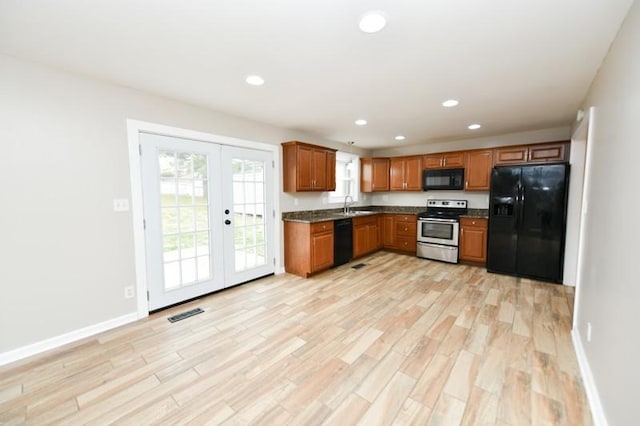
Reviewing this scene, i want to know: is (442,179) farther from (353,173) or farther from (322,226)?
(322,226)

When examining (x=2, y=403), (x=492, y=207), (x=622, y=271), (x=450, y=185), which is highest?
(x=450, y=185)

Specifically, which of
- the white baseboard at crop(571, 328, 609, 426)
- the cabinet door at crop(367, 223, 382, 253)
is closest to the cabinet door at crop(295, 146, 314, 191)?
the cabinet door at crop(367, 223, 382, 253)

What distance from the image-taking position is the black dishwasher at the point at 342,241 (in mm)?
4520

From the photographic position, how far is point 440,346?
7.39 ft

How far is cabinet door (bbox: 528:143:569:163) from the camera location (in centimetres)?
398

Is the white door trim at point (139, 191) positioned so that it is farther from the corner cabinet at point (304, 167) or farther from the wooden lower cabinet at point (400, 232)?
the wooden lower cabinet at point (400, 232)

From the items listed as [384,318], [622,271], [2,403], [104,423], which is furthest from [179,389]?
[622,271]

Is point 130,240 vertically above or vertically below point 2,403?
above

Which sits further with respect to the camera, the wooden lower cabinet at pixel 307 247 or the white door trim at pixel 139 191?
the wooden lower cabinet at pixel 307 247

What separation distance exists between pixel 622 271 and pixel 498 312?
171 cm

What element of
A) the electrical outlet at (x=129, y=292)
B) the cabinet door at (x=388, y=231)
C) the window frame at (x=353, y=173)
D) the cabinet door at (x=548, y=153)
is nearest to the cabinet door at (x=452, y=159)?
the cabinet door at (x=548, y=153)

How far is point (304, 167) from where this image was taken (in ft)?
13.9

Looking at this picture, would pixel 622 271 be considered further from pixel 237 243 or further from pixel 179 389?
pixel 237 243

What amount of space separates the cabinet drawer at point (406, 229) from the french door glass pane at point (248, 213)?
A: 3.05 m
